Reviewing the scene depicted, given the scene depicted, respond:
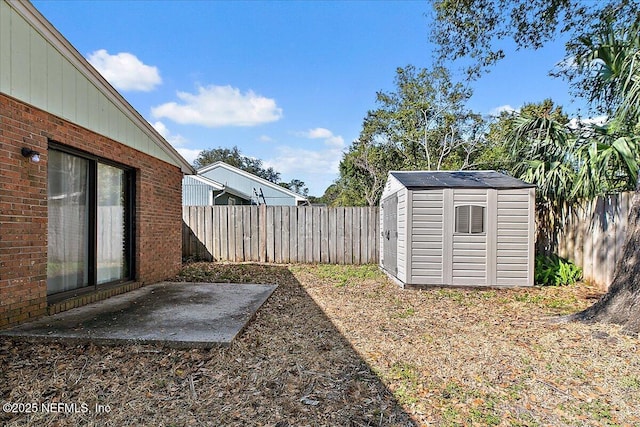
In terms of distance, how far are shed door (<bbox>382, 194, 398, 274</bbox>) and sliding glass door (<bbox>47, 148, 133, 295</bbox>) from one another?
484 centimetres

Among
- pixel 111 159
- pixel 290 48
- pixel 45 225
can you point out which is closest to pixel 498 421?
pixel 45 225

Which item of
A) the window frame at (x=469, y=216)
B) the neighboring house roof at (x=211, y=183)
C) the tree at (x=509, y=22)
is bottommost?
the window frame at (x=469, y=216)

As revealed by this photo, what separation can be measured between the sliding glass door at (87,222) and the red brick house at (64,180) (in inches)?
0.5

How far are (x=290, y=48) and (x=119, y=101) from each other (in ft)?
19.0

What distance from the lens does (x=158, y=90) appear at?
1027 cm

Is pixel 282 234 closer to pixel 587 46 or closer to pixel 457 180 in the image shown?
pixel 457 180

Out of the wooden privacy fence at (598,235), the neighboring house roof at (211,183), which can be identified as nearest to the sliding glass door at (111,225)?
the wooden privacy fence at (598,235)

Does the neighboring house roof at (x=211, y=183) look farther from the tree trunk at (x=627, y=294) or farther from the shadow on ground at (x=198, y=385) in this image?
the tree trunk at (x=627, y=294)

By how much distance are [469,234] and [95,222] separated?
19.6 feet

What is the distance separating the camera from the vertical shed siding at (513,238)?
5.91m

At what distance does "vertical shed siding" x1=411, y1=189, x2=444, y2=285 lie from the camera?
5.98m

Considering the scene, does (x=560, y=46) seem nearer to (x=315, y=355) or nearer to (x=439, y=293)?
(x=439, y=293)

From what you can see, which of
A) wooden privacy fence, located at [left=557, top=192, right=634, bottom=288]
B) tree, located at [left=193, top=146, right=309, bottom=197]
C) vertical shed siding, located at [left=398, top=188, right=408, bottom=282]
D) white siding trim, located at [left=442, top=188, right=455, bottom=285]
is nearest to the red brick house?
vertical shed siding, located at [left=398, top=188, right=408, bottom=282]

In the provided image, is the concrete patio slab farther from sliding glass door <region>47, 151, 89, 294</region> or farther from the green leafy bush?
the green leafy bush
